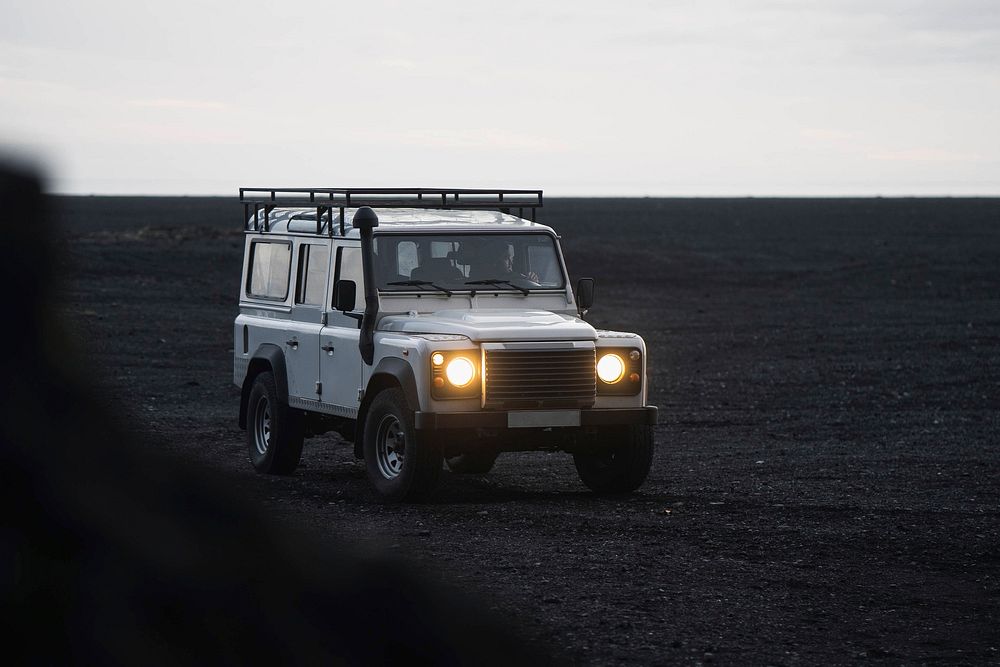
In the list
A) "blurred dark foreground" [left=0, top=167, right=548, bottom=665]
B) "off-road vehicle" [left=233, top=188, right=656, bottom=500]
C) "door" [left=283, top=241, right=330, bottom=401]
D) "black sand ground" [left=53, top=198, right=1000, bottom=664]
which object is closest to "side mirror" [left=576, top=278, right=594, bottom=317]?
"off-road vehicle" [left=233, top=188, right=656, bottom=500]

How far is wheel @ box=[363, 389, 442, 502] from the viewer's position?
34.5 feet

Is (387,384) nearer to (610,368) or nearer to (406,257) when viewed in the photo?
(406,257)

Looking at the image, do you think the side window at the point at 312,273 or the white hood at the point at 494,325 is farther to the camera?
the side window at the point at 312,273

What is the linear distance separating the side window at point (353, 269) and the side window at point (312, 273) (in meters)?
0.18

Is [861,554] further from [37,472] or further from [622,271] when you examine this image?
[622,271]

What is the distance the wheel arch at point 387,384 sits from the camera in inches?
412

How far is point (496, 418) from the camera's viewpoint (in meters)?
10.5

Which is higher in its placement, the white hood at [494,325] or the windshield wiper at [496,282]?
the windshield wiper at [496,282]

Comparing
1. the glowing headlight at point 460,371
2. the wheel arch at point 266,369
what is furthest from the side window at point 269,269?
the glowing headlight at point 460,371

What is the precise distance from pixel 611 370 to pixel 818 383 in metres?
10.0

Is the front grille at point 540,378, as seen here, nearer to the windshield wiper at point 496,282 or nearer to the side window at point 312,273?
the windshield wiper at point 496,282

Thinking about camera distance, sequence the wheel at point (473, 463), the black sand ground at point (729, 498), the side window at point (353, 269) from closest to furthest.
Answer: the black sand ground at point (729, 498)
the side window at point (353, 269)
the wheel at point (473, 463)

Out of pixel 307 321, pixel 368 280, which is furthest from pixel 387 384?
pixel 307 321

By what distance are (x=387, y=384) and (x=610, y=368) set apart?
5.59 feet
